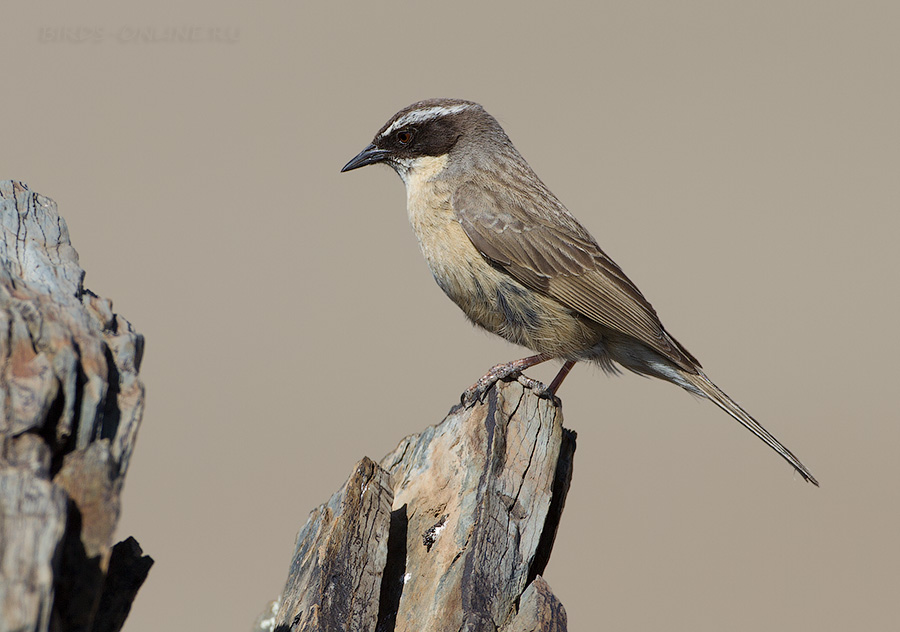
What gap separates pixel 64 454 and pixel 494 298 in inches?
148

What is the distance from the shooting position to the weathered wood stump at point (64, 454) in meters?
2.12

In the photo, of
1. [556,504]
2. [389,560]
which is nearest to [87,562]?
[389,560]

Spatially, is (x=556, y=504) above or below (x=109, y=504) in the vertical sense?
above

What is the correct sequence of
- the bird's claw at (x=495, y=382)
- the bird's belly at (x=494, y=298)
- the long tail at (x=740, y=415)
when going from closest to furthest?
the bird's claw at (x=495, y=382) < the long tail at (x=740, y=415) < the bird's belly at (x=494, y=298)

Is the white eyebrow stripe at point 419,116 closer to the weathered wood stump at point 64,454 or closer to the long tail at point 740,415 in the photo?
the long tail at point 740,415

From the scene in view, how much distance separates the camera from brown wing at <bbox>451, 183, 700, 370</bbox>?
19.4ft

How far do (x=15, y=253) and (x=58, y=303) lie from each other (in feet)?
2.00

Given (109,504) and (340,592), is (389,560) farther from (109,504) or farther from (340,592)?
(109,504)

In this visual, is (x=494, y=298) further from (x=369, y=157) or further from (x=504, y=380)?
(x=369, y=157)

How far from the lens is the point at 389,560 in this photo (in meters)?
4.05

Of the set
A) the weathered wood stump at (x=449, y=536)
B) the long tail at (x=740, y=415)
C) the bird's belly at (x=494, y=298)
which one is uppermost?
the bird's belly at (x=494, y=298)

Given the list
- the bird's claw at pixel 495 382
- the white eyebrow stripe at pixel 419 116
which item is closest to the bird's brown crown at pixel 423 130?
the white eyebrow stripe at pixel 419 116

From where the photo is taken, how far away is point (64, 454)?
243 cm

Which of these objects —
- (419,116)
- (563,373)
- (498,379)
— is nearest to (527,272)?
(563,373)
